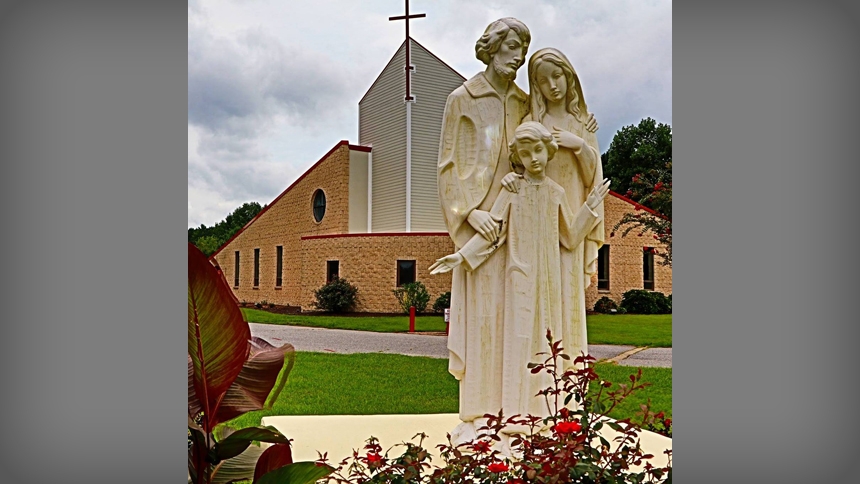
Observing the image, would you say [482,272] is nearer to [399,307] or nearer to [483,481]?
[483,481]

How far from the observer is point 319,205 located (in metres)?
22.4

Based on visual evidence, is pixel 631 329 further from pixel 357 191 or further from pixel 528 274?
pixel 528 274

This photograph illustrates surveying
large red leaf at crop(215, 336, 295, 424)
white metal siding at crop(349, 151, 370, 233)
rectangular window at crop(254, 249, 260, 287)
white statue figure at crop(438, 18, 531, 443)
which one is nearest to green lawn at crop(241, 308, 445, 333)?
white metal siding at crop(349, 151, 370, 233)

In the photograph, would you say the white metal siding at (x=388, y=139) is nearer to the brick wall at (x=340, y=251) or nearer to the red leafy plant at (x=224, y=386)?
the brick wall at (x=340, y=251)

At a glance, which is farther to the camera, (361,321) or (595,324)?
(361,321)

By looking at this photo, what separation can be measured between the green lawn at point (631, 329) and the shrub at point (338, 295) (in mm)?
6685

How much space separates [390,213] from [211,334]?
18597 mm

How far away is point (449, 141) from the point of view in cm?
323

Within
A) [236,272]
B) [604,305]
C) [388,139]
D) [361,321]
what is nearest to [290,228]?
[236,272]

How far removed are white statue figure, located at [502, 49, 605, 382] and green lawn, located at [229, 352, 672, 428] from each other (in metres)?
4.35

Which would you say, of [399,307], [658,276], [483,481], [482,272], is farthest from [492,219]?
[658,276]

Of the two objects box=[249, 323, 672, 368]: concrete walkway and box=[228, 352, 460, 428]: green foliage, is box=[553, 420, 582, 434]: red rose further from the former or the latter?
box=[249, 323, 672, 368]: concrete walkway

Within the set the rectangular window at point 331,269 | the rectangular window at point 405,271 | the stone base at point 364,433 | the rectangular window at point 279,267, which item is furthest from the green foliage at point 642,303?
the stone base at point 364,433
